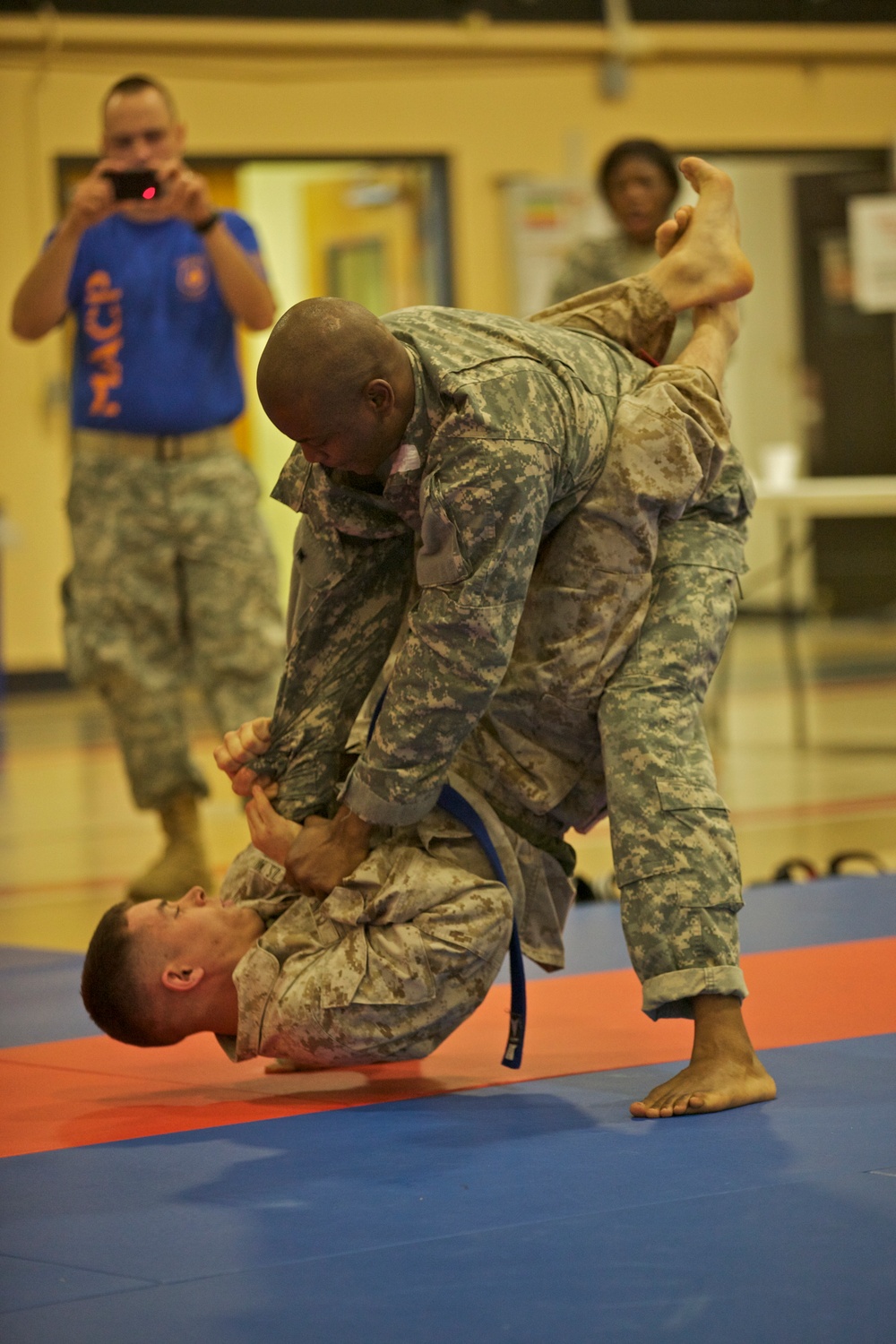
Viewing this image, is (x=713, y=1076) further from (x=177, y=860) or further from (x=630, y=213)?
(x=630, y=213)

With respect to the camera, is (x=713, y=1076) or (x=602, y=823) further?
(x=602, y=823)

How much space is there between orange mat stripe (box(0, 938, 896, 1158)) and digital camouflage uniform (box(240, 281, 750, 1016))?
1.19ft

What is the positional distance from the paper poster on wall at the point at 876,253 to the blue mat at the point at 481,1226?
25.7 ft

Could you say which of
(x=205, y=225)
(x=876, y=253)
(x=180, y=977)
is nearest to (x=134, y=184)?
(x=205, y=225)

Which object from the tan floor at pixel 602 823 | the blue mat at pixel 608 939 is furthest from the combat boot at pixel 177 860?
the blue mat at pixel 608 939

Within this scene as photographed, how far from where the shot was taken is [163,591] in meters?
4.32

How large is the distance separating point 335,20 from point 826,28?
3.23 m

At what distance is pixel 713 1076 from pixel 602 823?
124 inches

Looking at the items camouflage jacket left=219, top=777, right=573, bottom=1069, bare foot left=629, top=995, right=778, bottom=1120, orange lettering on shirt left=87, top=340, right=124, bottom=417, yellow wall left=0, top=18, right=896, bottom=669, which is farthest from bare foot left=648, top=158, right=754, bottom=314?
yellow wall left=0, top=18, right=896, bottom=669

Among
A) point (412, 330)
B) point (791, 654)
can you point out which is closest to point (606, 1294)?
point (412, 330)

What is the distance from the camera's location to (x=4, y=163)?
981cm

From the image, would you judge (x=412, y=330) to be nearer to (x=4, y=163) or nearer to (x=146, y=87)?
(x=146, y=87)

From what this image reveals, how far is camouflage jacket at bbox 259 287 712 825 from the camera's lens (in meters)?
2.24

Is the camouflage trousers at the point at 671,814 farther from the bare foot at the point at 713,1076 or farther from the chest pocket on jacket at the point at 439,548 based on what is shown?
the chest pocket on jacket at the point at 439,548
